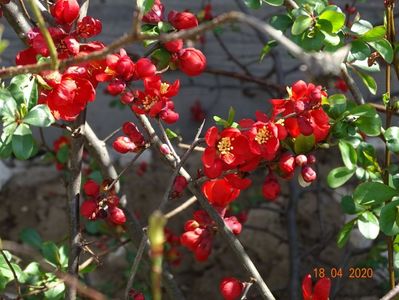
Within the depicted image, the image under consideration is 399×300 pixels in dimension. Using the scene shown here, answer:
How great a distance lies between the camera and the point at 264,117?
1200mm

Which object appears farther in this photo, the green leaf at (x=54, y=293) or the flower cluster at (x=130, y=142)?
the green leaf at (x=54, y=293)

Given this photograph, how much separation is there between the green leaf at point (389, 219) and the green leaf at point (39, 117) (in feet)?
1.98

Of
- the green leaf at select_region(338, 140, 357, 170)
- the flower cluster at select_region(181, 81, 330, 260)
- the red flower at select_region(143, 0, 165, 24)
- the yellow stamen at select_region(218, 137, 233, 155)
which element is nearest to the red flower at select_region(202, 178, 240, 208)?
the flower cluster at select_region(181, 81, 330, 260)

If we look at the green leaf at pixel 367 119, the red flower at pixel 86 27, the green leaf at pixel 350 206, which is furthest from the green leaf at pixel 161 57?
the green leaf at pixel 350 206

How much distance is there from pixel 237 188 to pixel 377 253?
2.89 feet

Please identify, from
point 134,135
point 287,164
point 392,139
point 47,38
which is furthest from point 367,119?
point 47,38

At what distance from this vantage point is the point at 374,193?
1264 mm

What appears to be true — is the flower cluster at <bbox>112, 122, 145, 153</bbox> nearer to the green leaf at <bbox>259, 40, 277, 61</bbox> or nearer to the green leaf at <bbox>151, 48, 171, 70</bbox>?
the green leaf at <bbox>151, 48, 171, 70</bbox>

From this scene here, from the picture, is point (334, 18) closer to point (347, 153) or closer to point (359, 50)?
point (359, 50)

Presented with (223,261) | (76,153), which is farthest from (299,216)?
(76,153)

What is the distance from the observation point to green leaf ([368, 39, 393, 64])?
1282mm

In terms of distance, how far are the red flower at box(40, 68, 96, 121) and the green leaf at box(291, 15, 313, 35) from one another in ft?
1.23

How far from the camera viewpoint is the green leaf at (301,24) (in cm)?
123

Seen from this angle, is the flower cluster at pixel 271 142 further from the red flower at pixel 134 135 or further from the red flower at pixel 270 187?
the red flower at pixel 134 135
